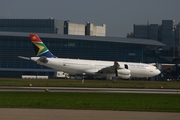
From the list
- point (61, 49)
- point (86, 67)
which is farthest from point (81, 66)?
point (61, 49)

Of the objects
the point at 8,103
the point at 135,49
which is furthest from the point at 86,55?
the point at 8,103

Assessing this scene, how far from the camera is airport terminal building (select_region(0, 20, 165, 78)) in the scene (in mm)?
162000

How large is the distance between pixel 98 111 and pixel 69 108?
2615 mm

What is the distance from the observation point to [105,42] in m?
173

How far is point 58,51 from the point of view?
168m

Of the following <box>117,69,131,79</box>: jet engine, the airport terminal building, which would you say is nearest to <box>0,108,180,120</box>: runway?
<box>117,69,131,79</box>: jet engine

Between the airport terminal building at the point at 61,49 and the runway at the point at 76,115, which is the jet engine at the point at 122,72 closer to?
the airport terminal building at the point at 61,49

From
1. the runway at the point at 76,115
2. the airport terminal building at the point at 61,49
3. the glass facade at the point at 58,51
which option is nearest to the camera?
the runway at the point at 76,115

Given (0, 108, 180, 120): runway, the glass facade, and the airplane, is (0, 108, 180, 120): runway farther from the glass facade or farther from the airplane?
the glass facade

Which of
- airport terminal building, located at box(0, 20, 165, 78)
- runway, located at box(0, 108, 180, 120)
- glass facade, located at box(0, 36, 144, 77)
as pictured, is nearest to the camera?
runway, located at box(0, 108, 180, 120)

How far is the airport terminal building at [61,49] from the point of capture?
16200 cm

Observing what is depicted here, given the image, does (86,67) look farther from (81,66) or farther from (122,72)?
(122,72)

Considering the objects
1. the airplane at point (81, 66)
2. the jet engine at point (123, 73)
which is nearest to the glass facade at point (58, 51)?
the airplane at point (81, 66)

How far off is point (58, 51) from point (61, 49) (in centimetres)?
163
